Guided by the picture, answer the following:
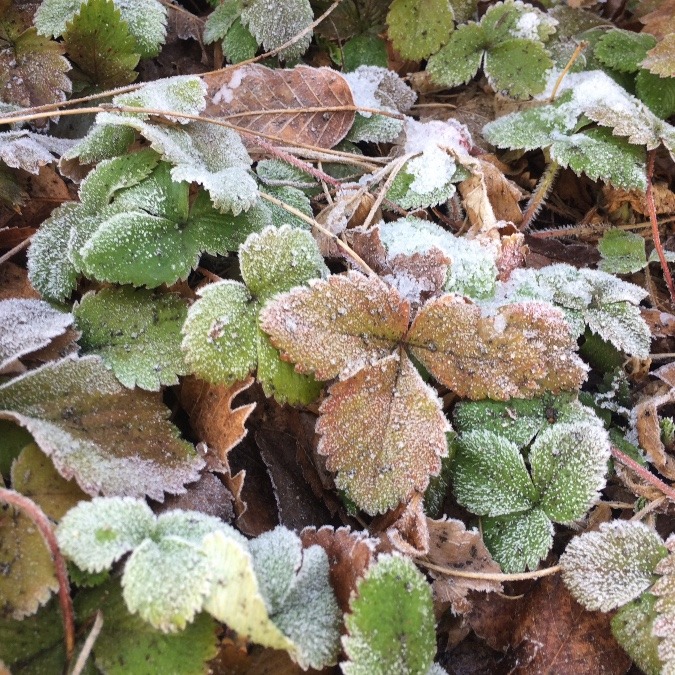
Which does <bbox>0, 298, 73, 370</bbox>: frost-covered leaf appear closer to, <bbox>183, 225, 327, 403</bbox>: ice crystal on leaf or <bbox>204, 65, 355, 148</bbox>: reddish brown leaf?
<bbox>183, 225, 327, 403</bbox>: ice crystal on leaf

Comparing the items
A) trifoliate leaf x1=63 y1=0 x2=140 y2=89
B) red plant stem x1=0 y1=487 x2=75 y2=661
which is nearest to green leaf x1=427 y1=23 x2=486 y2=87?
trifoliate leaf x1=63 y1=0 x2=140 y2=89

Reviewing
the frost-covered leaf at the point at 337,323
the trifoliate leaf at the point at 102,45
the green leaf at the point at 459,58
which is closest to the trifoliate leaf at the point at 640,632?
the frost-covered leaf at the point at 337,323

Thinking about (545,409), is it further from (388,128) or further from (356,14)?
(356,14)

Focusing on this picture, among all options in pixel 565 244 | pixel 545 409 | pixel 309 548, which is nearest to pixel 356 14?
pixel 565 244

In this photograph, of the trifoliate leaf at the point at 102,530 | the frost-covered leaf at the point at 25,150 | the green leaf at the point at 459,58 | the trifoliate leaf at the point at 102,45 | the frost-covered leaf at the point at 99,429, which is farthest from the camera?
the green leaf at the point at 459,58

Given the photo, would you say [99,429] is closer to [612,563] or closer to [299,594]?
[299,594]

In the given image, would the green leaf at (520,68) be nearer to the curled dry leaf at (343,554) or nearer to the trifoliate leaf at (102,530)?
the curled dry leaf at (343,554)
